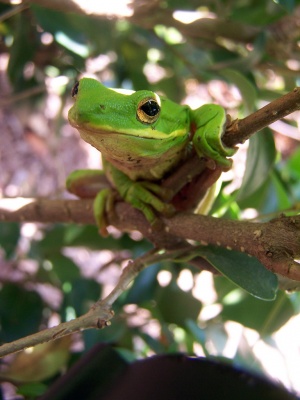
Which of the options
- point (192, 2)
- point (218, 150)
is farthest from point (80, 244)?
point (192, 2)

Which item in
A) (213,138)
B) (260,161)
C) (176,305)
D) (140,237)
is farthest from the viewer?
(140,237)

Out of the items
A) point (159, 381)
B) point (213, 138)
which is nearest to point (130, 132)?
point (213, 138)

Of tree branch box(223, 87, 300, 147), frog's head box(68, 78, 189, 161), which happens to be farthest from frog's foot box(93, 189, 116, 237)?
tree branch box(223, 87, 300, 147)

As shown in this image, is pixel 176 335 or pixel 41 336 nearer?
pixel 41 336

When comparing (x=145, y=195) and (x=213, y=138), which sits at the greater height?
(x=213, y=138)

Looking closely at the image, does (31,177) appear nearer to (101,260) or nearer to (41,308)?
(101,260)

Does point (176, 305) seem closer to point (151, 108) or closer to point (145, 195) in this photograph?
point (145, 195)

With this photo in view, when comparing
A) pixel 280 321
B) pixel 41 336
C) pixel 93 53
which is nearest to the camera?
pixel 41 336

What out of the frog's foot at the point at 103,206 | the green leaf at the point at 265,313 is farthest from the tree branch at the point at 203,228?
the green leaf at the point at 265,313
